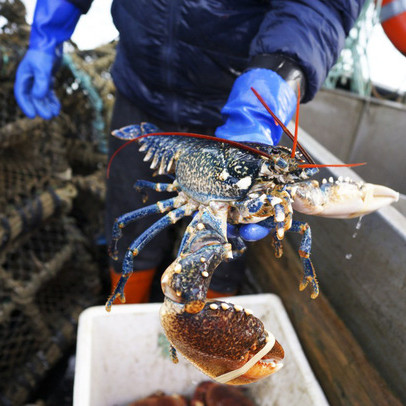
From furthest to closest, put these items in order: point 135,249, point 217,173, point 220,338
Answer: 1. point 135,249
2. point 217,173
3. point 220,338

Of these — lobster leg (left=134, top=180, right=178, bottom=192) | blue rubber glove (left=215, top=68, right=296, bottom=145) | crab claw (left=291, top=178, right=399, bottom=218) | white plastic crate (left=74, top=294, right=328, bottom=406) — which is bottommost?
white plastic crate (left=74, top=294, right=328, bottom=406)

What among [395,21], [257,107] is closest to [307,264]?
[257,107]

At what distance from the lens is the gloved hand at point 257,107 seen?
3.37 ft

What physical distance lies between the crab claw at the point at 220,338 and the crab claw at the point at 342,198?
13.4 inches

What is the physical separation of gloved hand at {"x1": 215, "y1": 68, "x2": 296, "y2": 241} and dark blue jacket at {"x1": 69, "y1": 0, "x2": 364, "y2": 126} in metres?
0.10

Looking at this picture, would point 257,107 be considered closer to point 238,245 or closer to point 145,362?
point 238,245

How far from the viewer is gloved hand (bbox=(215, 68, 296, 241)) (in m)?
1.03

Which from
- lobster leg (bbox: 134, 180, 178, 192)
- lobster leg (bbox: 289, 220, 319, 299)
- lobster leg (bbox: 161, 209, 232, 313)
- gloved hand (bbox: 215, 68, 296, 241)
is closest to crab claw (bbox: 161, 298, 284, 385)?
lobster leg (bbox: 161, 209, 232, 313)

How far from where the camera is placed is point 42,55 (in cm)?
158

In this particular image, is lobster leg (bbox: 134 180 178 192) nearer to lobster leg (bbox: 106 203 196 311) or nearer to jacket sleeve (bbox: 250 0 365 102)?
lobster leg (bbox: 106 203 196 311)

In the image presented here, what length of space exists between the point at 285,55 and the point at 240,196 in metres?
0.50

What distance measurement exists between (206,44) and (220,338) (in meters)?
1.08

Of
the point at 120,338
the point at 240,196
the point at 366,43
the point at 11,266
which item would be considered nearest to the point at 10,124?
the point at 11,266

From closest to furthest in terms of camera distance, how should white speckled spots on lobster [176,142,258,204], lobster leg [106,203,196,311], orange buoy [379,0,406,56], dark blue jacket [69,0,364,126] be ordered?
white speckled spots on lobster [176,142,258,204]
lobster leg [106,203,196,311]
dark blue jacket [69,0,364,126]
orange buoy [379,0,406,56]
